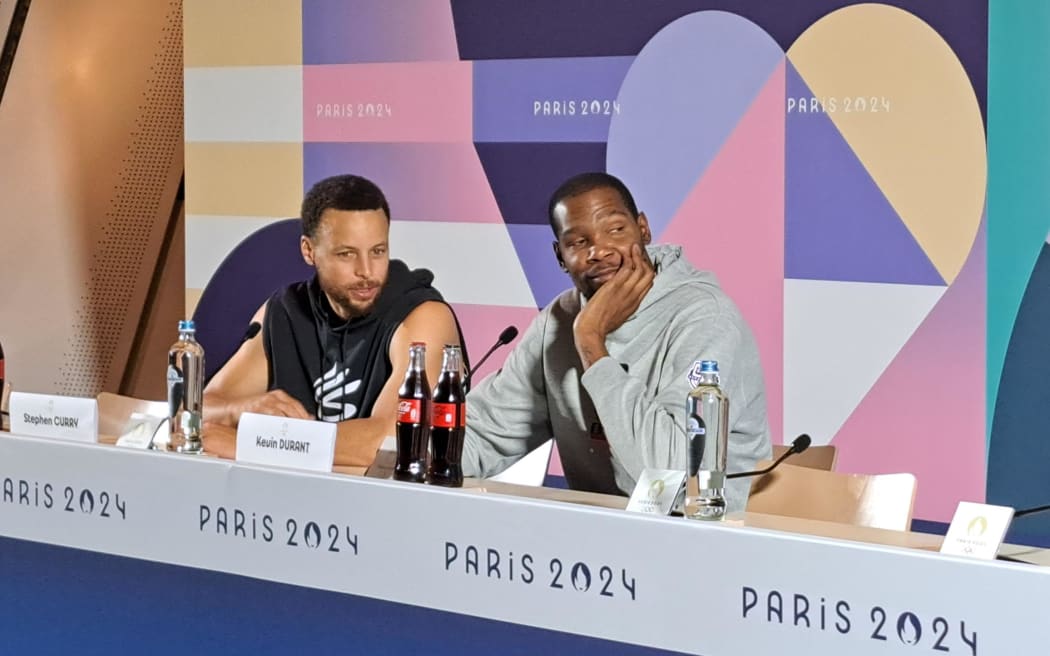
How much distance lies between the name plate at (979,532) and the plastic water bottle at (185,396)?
135cm

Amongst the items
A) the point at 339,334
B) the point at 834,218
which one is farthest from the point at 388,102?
the point at 834,218

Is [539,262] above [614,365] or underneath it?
above

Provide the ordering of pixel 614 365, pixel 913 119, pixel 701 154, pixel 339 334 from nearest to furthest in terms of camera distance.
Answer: pixel 614 365
pixel 913 119
pixel 339 334
pixel 701 154

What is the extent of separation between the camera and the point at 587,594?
1729 millimetres

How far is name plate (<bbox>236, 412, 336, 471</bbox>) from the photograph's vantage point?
2.07 metres

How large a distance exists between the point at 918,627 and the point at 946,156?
272cm

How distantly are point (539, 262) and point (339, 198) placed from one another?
75cm

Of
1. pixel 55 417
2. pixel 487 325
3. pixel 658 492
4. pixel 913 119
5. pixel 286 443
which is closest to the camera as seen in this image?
pixel 658 492

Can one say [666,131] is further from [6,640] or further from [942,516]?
[6,640]

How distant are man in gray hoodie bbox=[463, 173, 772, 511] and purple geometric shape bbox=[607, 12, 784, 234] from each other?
1.43 meters

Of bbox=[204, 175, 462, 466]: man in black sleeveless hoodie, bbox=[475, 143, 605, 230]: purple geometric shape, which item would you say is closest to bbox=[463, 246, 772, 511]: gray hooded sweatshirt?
bbox=[204, 175, 462, 466]: man in black sleeveless hoodie

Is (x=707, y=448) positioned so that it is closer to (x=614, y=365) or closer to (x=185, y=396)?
(x=614, y=365)

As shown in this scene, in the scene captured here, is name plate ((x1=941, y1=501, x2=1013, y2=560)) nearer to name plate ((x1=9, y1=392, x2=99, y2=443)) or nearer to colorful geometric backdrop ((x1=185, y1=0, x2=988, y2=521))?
name plate ((x1=9, y1=392, x2=99, y2=443))

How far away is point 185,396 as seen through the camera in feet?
8.11
